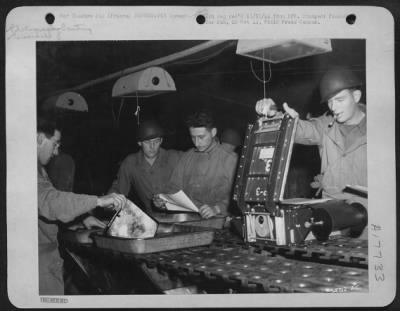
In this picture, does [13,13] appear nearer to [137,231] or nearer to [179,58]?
[179,58]

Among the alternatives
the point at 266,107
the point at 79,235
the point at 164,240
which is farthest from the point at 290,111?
the point at 79,235

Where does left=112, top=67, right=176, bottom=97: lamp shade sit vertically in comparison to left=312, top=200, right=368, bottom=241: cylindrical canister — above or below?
above

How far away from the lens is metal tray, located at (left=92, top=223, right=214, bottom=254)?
86cm

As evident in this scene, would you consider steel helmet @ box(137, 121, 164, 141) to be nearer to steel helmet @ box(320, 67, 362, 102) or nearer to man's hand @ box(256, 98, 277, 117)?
man's hand @ box(256, 98, 277, 117)

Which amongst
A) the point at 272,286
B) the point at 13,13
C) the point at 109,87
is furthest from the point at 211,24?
the point at 272,286

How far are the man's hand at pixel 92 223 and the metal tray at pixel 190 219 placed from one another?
0.31 feet

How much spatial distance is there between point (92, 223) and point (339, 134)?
46cm

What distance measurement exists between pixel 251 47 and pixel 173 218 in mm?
328

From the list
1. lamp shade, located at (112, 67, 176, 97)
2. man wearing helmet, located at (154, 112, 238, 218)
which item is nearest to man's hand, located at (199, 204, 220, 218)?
man wearing helmet, located at (154, 112, 238, 218)

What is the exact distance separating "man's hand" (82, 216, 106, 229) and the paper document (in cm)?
12

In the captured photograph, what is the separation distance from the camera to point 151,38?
889 millimetres

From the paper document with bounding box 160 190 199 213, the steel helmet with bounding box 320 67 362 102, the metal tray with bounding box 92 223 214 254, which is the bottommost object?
the metal tray with bounding box 92 223 214 254

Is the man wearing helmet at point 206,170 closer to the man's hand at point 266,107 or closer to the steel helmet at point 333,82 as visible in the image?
the man's hand at point 266,107

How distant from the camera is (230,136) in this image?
0.90 m
